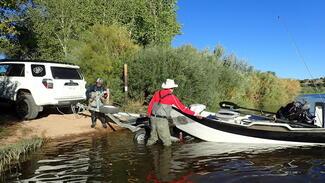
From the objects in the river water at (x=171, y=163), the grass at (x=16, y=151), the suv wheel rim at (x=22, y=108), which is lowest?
the river water at (x=171, y=163)

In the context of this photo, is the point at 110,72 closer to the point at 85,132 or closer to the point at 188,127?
the point at 85,132

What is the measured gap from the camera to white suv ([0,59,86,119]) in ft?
54.3

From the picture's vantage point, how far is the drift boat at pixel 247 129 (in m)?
12.9

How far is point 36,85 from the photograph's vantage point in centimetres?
1658

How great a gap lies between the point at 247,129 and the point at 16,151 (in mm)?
6781

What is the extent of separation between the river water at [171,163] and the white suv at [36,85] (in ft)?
9.31

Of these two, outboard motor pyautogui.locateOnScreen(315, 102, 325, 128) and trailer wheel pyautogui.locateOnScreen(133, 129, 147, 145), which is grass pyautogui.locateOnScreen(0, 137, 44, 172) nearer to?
trailer wheel pyautogui.locateOnScreen(133, 129, 147, 145)

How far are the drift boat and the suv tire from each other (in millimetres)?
5956

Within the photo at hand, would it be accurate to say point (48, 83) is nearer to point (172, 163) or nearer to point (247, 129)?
point (172, 163)

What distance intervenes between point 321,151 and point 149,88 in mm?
13808

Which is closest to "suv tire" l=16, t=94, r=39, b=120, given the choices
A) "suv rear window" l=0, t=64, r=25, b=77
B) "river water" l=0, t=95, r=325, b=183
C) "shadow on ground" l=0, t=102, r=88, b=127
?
"shadow on ground" l=0, t=102, r=88, b=127

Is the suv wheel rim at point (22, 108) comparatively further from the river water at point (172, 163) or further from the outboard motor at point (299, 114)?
the outboard motor at point (299, 114)

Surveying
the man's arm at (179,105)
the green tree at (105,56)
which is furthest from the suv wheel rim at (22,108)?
the green tree at (105,56)

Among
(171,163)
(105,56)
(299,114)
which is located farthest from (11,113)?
(299,114)
